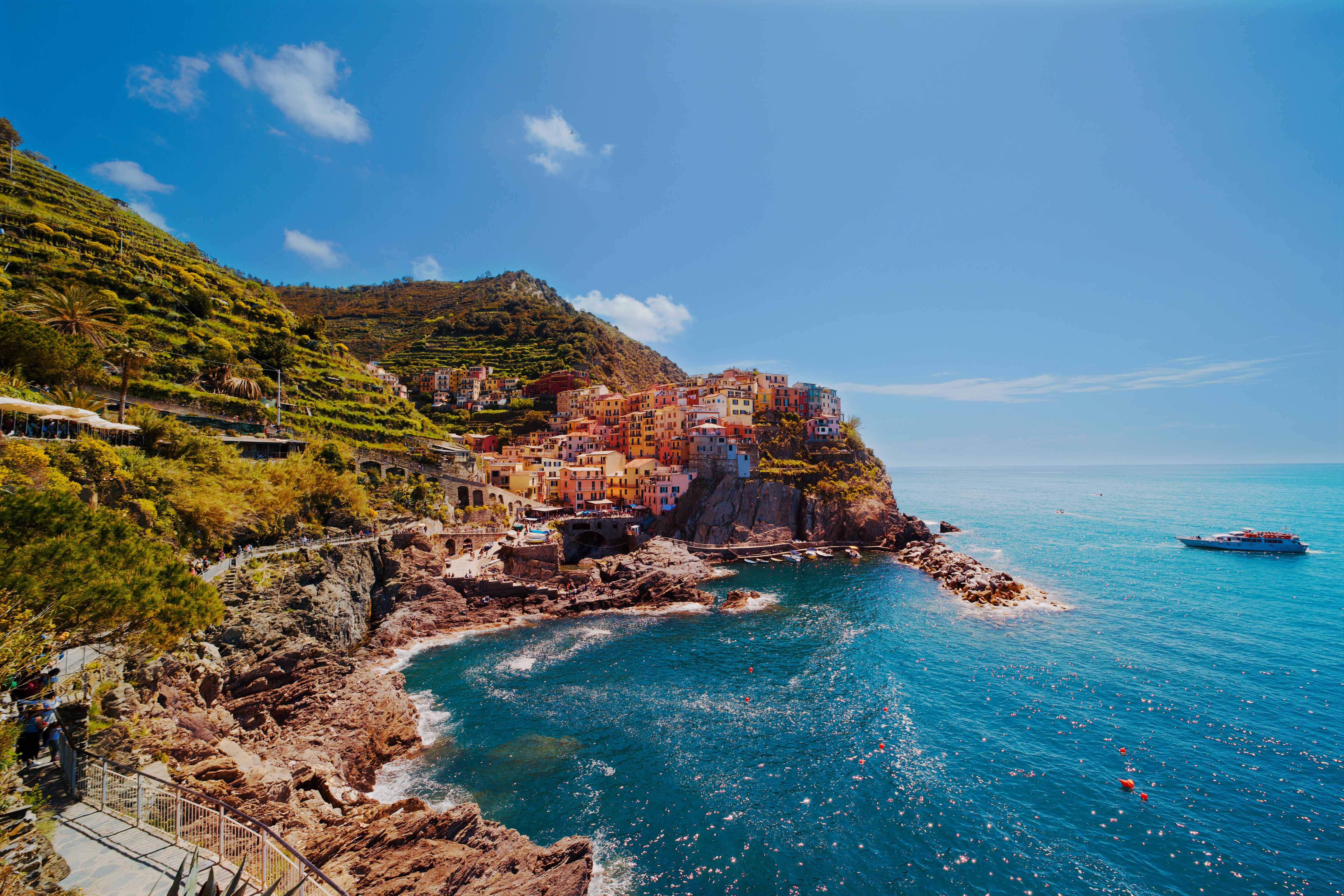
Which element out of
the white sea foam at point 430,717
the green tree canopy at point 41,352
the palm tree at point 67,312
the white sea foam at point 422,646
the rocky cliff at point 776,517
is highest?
the palm tree at point 67,312

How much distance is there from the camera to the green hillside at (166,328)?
34812 mm

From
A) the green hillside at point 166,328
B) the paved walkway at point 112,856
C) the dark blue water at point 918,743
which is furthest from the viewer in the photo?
the green hillside at point 166,328

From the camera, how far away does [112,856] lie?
910 cm

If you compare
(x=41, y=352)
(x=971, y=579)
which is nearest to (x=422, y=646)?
(x=41, y=352)

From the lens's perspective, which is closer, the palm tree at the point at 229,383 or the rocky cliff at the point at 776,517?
the palm tree at the point at 229,383

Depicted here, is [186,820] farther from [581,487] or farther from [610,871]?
[581,487]

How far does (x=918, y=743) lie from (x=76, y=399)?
47.1 meters

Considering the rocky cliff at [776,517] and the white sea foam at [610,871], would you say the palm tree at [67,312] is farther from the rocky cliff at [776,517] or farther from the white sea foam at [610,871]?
the rocky cliff at [776,517]

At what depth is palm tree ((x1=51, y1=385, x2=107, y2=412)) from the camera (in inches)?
1094

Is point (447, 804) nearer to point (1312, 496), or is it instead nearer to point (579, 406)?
point (579, 406)

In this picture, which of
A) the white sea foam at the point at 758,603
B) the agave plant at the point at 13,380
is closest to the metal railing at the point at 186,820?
the agave plant at the point at 13,380

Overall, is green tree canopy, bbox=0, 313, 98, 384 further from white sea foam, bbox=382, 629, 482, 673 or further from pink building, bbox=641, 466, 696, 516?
pink building, bbox=641, 466, 696, 516

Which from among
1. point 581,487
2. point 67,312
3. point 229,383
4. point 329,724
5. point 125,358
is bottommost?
point 329,724

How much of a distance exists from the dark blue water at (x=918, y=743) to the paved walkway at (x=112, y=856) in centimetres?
1214
